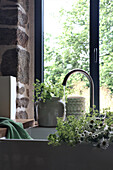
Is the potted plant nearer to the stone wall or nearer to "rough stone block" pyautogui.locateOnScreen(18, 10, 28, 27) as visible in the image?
the stone wall

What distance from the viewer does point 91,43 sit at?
2951 millimetres

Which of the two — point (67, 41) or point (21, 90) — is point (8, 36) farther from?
point (67, 41)

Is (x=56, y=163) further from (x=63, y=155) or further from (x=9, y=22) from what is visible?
(x=9, y=22)

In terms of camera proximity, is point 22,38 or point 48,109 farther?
point 22,38

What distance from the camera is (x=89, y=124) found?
0.99 metres

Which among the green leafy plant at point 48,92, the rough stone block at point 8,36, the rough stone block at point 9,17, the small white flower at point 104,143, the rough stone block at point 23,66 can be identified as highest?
the rough stone block at point 9,17

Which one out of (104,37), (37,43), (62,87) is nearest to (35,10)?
(37,43)

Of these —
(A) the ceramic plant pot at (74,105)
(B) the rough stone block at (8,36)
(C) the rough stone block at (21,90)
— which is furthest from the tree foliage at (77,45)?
(A) the ceramic plant pot at (74,105)

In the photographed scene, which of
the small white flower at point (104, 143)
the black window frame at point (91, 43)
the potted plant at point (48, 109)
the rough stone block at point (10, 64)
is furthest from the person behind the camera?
the black window frame at point (91, 43)

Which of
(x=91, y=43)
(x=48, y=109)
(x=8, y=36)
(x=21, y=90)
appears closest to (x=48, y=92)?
(x=48, y=109)

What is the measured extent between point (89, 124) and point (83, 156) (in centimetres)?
11

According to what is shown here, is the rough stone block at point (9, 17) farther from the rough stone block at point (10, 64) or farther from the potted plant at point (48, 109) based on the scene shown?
the potted plant at point (48, 109)

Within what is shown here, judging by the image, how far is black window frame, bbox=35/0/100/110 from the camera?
9.59ft

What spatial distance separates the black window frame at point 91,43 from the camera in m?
2.92
